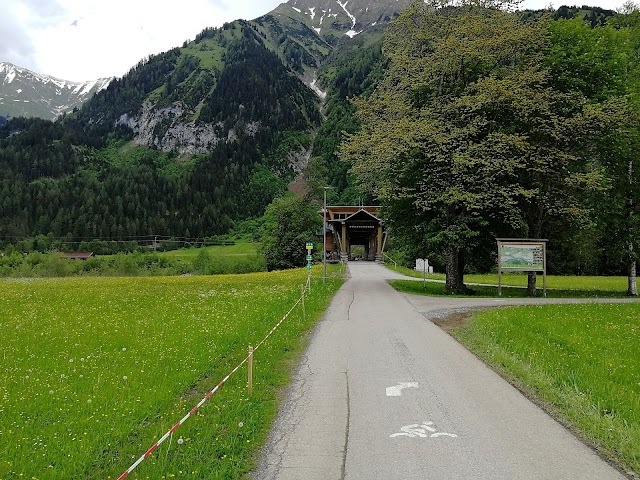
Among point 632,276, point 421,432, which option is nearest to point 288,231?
point 632,276

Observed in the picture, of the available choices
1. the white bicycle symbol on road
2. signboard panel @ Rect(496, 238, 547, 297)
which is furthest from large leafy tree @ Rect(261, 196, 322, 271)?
the white bicycle symbol on road

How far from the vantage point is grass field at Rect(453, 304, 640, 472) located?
7.03 m

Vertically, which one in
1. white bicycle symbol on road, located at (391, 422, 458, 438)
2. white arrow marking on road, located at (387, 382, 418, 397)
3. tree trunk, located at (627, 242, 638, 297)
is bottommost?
white arrow marking on road, located at (387, 382, 418, 397)

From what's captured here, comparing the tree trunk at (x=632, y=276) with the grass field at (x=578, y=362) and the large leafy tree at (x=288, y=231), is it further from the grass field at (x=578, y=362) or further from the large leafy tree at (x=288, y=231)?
the large leafy tree at (x=288, y=231)

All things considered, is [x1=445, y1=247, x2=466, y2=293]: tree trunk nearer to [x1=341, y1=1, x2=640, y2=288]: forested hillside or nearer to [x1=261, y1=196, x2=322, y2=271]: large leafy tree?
[x1=341, y1=1, x2=640, y2=288]: forested hillside

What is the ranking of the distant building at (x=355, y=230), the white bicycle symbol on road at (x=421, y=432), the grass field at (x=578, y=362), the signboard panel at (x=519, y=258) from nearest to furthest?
1. the white bicycle symbol on road at (x=421, y=432)
2. the grass field at (x=578, y=362)
3. the signboard panel at (x=519, y=258)
4. the distant building at (x=355, y=230)

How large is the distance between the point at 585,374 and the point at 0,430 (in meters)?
10.6

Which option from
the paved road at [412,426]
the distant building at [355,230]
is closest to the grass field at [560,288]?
the paved road at [412,426]

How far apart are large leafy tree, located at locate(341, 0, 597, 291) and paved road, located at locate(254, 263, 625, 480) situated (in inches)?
650

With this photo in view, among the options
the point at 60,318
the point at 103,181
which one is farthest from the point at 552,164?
the point at 103,181

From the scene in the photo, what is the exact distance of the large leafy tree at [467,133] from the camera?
26.5 m

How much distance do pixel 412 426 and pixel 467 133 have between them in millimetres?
22702

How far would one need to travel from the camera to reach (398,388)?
30.1 ft

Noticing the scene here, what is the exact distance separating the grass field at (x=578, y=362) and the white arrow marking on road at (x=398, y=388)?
7.28 feet
